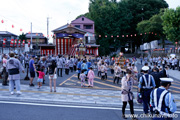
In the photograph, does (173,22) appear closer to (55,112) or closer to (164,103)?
(55,112)

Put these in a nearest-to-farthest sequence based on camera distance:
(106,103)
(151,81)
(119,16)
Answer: (151,81) < (106,103) < (119,16)

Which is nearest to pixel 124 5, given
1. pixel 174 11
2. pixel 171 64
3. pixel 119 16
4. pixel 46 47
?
pixel 119 16

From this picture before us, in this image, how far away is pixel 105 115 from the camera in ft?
23.3

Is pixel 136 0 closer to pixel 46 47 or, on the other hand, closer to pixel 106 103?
pixel 46 47

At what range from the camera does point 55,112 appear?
719 cm

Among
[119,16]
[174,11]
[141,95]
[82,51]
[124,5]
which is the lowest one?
[141,95]

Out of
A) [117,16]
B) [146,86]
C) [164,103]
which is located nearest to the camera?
[164,103]

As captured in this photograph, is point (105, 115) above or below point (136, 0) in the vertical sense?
below

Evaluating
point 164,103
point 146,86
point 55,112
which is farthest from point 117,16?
point 164,103

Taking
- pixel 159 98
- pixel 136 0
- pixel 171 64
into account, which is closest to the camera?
pixel 159 98

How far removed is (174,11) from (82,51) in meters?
16.5

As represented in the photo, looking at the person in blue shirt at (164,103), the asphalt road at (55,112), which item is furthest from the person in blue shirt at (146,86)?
the person in blue shirt at (164,103)

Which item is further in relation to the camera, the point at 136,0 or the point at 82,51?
the point at 136,0

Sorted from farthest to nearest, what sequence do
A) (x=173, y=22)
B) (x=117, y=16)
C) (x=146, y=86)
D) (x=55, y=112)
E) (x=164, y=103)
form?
(x=117, y=16), (x=173, y=22), (x=55, y=112), (x=146, y=86), (x=164, y=103)
